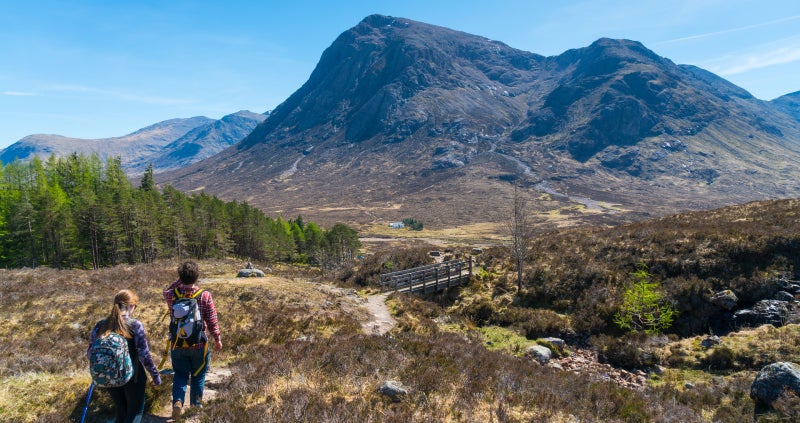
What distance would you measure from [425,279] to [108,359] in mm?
21490

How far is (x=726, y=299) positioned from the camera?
16750mm

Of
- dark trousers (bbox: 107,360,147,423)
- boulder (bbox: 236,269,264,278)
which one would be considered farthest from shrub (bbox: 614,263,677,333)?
boulder (bbox: 236,269,264,278)

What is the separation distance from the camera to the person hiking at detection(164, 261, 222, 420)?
20.3 feet

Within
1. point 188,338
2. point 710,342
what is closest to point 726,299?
point 710,342

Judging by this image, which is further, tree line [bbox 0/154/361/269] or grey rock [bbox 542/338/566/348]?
tree line [bbox 0/154/361/269]

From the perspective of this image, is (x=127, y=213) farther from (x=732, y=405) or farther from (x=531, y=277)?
(x=732, y=405)

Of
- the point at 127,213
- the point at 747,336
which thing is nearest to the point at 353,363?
the point at 747,336

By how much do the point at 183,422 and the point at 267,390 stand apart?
1596 mm

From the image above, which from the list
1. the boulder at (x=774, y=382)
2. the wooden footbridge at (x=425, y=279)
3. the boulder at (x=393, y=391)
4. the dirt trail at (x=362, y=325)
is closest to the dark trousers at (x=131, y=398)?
the dirt trail at (x=362, y=325)

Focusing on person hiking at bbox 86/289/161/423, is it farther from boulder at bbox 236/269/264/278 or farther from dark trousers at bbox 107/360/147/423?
boulder at bbox 236/269/264/278

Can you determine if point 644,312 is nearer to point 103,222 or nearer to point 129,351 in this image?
point 129,351

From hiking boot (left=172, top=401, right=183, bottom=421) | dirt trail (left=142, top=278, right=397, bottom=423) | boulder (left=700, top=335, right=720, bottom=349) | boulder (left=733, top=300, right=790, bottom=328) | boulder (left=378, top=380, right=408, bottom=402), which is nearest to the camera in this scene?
hiking boot (left=172, top=401, right=183, bottom=421)

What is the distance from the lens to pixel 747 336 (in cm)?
1436

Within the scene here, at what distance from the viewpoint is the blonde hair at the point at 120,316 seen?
533 cm
